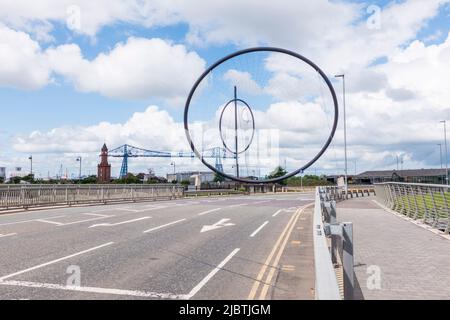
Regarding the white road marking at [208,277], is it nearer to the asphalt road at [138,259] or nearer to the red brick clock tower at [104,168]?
the asphalt road at [138,259]

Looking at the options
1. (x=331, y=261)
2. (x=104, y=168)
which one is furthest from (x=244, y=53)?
(x=104, y=168)

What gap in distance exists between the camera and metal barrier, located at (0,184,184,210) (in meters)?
27.3

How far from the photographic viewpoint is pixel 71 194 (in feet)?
108

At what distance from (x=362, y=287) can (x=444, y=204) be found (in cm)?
884

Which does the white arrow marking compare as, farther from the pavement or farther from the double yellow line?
the pavement

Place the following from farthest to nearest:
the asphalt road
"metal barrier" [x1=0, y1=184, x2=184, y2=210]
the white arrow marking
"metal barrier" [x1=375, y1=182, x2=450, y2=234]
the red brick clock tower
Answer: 1. the red brick clock tower
2. "metal barrier" [x1=0, y1=184, x2=184, y2=210]
3. the white arrow marking
4. "metal barrier" [x1=375, y1=182, x2=450, y2=234]
5. the asphalt road

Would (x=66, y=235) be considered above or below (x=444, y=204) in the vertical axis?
below

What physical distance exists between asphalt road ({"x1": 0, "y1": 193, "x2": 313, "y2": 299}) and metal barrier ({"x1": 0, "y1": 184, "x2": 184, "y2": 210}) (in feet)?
25.4

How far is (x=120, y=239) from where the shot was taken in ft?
49.2

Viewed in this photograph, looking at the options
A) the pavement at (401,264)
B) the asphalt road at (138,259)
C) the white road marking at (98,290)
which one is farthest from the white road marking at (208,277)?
the pavement at (401,264)

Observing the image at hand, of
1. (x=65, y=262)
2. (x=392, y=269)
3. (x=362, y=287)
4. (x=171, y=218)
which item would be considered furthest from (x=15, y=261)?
(x=171, y=218)

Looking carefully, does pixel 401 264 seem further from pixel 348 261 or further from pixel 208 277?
pixel 348 261

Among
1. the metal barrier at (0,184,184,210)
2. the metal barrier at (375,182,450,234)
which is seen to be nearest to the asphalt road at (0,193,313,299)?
the metal barrier at (375,182,450,234)
